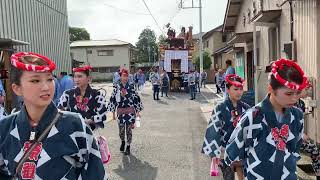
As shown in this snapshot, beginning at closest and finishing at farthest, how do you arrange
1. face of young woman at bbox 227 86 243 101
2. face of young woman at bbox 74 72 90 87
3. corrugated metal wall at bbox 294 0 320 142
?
face of young woman at bbox 227 86 243 101 → face of young woman at bbox 74 72 90 87 → corrugated metal wall at bbox 294 0 320 142

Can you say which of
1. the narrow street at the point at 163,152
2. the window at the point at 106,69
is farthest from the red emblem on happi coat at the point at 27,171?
the window at the point at 106,69

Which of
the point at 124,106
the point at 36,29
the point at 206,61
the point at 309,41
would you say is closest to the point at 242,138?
the point at 309,41

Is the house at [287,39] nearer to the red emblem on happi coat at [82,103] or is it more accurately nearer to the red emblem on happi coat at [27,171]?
the red emblem on happi coat at [82,103]

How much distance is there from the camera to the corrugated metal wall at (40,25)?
20.0m

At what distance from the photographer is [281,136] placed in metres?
3.65

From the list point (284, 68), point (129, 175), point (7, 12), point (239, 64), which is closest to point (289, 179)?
point (284, 68)

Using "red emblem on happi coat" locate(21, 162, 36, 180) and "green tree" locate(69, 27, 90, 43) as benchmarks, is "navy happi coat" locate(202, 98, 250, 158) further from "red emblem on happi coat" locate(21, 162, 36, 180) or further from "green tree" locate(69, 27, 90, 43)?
"green tree" locate(69, 27, 90, 43)

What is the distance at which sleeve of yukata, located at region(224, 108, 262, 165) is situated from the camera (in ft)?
12.1

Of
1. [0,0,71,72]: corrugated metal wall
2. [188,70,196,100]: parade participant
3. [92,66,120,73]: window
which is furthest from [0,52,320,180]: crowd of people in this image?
[92,66,120,73]: window

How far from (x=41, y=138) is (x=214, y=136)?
291cm

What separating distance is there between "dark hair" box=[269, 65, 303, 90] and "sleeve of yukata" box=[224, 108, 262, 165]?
12.9 inches

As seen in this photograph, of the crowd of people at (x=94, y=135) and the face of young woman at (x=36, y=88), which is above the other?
the face of young woman at (x=36, y=88)

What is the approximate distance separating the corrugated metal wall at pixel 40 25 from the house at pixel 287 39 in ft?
34.7

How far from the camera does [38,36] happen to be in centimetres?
2416
